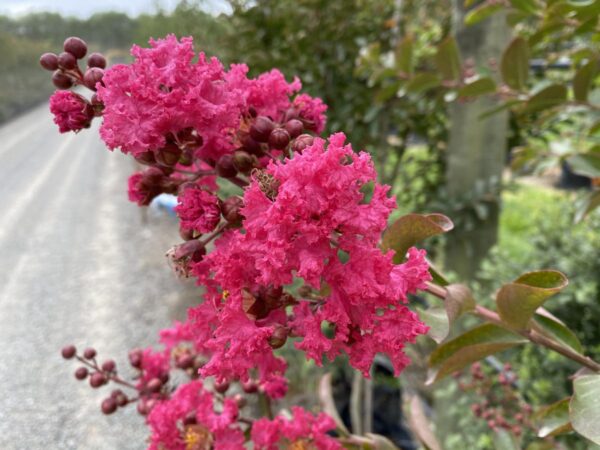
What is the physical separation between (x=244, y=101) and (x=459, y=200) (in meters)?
1.17

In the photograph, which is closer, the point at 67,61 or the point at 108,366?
the point at 67,61

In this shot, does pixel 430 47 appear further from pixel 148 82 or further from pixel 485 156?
pixel 148 82

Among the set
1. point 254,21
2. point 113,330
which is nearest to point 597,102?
point 113,330

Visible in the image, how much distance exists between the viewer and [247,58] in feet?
5.30

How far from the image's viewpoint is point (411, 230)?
0.50 metres

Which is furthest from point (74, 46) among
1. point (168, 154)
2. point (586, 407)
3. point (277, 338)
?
point (586, 407)

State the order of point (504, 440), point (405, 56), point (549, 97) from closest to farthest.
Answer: point (504, 440), point (549, 97), point (405, 56)

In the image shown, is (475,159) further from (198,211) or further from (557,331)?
(198,211)

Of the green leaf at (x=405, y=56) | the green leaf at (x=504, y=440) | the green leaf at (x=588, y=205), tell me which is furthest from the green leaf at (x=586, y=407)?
the green leaf at (x=405, y=56)

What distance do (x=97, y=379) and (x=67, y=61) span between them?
0.34 m

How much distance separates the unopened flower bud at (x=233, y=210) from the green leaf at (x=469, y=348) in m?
0.30

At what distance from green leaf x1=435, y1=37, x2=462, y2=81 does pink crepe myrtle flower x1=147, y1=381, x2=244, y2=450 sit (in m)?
0.76

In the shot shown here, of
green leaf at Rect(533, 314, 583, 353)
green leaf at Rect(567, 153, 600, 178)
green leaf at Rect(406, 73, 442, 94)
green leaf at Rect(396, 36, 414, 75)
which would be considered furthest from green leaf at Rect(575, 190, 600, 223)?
green leaf at Rect(396, 36, 414, 75)

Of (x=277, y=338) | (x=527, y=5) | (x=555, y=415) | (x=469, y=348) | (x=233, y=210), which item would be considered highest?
(x=527, y=5)
